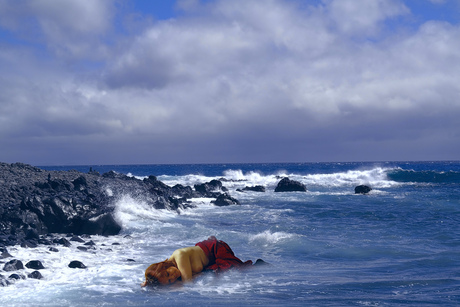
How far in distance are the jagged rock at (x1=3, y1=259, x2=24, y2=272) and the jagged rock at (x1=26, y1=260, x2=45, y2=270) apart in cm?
19

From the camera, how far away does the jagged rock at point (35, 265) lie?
9.42 metres

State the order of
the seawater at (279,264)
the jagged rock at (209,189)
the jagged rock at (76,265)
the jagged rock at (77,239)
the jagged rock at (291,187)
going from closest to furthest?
1. the seawater at (279,264)
2. the jagged rock at (76,265)
3. the jagged rock at (77,239)
4. the jagged rock at (209,189)
5. the jagged rock at (291,187)

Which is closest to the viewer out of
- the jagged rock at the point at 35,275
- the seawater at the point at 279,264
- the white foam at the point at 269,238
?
the seawater at the point at 279,264

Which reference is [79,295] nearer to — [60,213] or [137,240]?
[137,240]

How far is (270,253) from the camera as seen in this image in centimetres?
1227

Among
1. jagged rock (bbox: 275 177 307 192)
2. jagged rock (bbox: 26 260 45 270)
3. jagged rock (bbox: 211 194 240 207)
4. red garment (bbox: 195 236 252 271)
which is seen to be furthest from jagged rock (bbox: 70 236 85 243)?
jagged rock (bbox: 275 177 307 192)

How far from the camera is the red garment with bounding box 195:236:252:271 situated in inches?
368

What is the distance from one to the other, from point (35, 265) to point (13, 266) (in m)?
0.50

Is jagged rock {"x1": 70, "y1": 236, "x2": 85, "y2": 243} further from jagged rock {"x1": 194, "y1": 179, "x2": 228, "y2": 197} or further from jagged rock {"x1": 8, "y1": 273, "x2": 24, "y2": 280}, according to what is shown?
jagged rock {"x1": 194, "y1": 179, "x2": 228, "y2": 197}

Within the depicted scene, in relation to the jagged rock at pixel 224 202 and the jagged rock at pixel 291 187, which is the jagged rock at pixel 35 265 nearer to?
the jagged rock at pixel 224 202

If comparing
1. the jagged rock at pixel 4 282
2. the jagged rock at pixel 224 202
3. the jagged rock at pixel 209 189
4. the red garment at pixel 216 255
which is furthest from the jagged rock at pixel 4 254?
the jagged rock at pixel 209 189

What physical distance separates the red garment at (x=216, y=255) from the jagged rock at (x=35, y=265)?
12.0 feet

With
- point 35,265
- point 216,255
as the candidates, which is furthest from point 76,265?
point 216,255

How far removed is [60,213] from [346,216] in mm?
13996
